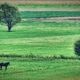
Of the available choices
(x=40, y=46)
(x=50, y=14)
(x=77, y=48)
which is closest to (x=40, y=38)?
(x=40, y=46)

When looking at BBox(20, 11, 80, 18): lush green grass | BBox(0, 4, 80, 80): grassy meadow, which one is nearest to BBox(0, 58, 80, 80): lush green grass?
BBox(0, 4, 80, 80): grassy meadow

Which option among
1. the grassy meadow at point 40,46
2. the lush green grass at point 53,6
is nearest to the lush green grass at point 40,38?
the grassy meadow at point 40,46

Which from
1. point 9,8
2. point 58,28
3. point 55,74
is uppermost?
point 9,8

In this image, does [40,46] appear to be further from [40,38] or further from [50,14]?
[50,14]

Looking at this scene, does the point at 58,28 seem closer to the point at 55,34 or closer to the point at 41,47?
the point at 55,34

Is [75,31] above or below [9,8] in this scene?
below

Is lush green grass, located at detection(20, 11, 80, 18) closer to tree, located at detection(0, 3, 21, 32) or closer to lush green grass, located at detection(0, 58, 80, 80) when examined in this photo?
tree, located at detection(0, 3, 21, 32)

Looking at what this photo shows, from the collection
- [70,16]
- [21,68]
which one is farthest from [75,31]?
[21,68]
